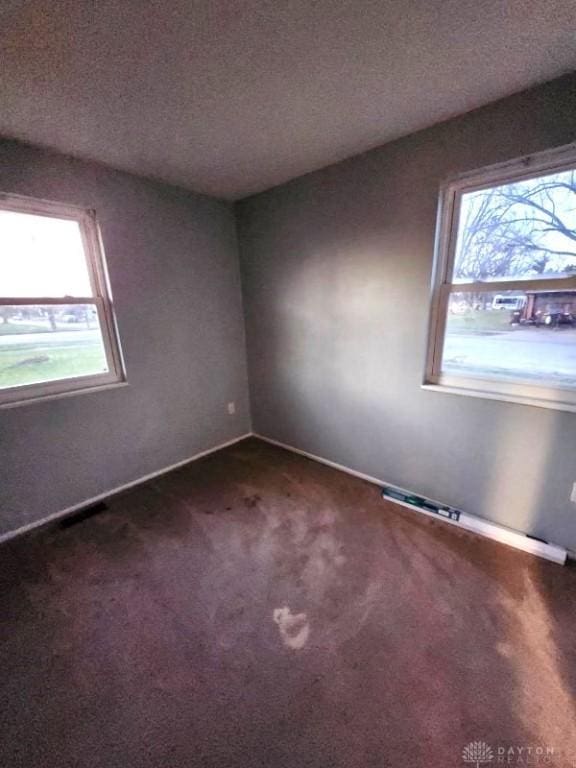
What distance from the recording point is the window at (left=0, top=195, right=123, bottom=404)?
1.83 meters

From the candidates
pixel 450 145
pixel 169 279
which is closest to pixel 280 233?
pixel 169 279

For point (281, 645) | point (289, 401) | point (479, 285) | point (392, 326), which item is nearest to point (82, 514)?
point (281, 645)

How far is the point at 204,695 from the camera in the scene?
43.3 inches

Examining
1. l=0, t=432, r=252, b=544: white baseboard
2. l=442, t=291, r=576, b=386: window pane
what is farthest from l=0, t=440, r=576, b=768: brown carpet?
l=442, t=291, r=576, b=386: window pane

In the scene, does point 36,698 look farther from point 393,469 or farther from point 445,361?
point 445,361

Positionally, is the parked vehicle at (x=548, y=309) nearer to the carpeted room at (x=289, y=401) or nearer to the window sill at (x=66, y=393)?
the carpeted room at (x=289, y=401)

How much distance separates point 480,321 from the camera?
70.1 inches

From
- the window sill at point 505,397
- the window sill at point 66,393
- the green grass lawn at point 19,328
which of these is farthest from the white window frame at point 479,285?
the green grass lawn at point 19,328

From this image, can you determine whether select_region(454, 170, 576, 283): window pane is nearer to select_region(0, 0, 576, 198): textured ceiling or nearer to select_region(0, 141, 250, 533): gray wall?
select_region(0, 0, 576, 198): textured ceiling

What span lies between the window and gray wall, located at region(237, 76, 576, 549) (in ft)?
4.17

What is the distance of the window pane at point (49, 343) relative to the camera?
6.05ft

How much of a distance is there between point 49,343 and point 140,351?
0.56 m

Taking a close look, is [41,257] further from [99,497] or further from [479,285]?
[479,285]

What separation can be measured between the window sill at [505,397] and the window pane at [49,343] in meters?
2.38
